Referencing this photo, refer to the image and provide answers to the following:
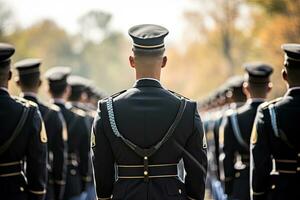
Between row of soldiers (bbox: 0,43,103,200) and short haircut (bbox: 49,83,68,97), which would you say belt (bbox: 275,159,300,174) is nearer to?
row of soldiers (bbox: 0,43,103,200)

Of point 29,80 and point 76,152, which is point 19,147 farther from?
point 76,152

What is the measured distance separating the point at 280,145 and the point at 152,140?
4.58 feet

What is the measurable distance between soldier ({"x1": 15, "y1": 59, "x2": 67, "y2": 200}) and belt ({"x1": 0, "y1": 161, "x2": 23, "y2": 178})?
1.61 meters

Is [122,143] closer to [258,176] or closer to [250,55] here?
[258,176]

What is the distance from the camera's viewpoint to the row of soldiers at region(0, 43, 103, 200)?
15.8 feet

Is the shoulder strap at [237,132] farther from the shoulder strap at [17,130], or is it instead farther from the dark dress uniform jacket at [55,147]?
the shoulder strap at [17,130]

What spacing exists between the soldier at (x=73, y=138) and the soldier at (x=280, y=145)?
351 cm

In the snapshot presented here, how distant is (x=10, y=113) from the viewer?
4.84 metres

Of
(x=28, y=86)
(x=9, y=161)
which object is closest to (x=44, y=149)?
(x=9, y=161)

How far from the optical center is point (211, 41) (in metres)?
45.2

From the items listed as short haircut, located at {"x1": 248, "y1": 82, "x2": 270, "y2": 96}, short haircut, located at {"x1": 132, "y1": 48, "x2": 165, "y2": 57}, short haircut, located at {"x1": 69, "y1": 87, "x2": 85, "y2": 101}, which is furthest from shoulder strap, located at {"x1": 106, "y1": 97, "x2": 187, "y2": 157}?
short haircut, located at {"x1": 69, "y1": 87, "x2": 85, "y2": 101}

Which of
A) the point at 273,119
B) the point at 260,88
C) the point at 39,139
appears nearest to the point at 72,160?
the point at 260,88

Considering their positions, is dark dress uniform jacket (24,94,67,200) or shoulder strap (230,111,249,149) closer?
dark dress uniform jacket (24,94,67,200)

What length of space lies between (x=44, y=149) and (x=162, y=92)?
131 cm
